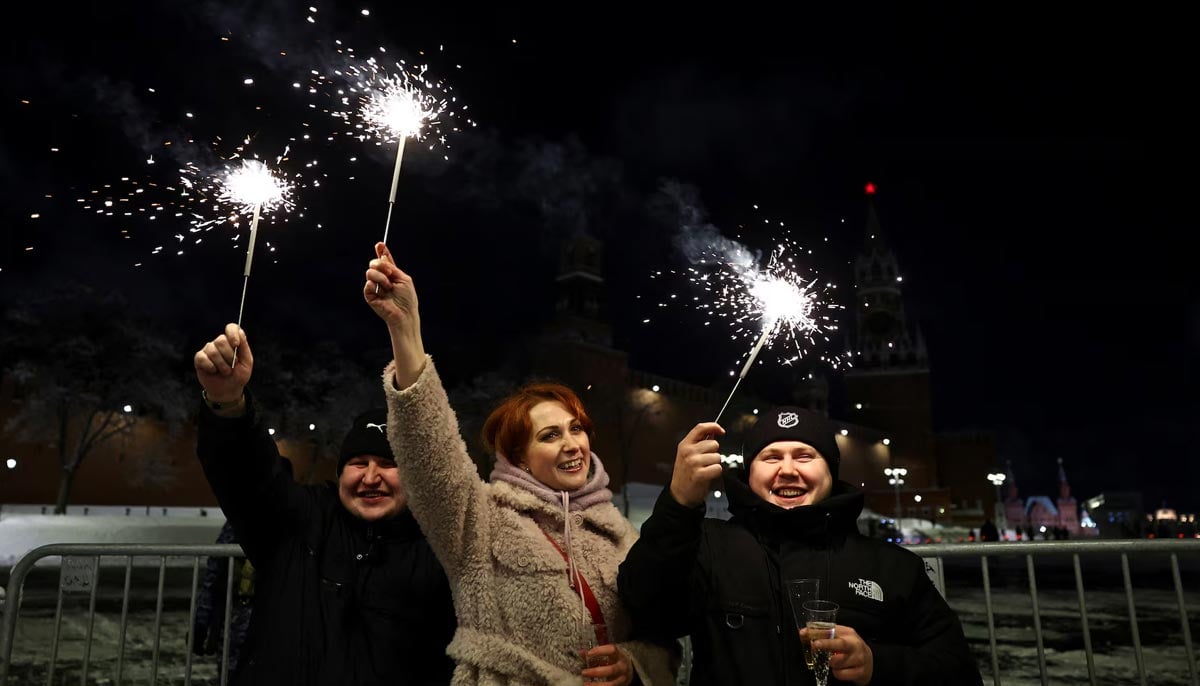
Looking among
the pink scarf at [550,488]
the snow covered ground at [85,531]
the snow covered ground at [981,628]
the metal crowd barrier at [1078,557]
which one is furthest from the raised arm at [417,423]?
the snow covered ground at [85,531]

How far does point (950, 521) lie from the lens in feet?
194

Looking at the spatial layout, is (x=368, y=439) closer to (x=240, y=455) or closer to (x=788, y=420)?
(x=240, y=455)

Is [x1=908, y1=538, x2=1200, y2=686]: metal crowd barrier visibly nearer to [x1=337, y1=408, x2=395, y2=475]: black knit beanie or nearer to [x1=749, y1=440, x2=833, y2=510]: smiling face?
[x1=749, y1=440, x2=833, y2=510]: smiling face

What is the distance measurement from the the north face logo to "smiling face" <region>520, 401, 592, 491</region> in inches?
36.4

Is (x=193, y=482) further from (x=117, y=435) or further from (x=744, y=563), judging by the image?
(x=744, y=563)

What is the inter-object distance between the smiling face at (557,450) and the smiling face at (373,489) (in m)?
0.61

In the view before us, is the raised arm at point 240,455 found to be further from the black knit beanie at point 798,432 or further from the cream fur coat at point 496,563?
the black knit beanie at point 798,432

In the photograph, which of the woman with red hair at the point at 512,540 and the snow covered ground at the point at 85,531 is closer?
the woman with red hair at the point at 512,540

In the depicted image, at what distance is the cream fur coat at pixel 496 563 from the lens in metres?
2.32

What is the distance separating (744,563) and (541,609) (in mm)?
703

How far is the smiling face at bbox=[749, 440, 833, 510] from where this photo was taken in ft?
8.92

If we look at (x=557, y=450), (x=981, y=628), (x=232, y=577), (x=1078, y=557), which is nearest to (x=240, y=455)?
(x=557, y=450)

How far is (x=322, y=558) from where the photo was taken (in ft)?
9.28

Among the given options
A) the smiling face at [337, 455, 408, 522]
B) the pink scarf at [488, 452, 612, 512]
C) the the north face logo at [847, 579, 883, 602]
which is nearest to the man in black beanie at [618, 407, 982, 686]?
the the north face logo at [847, 579, 883, 602]
